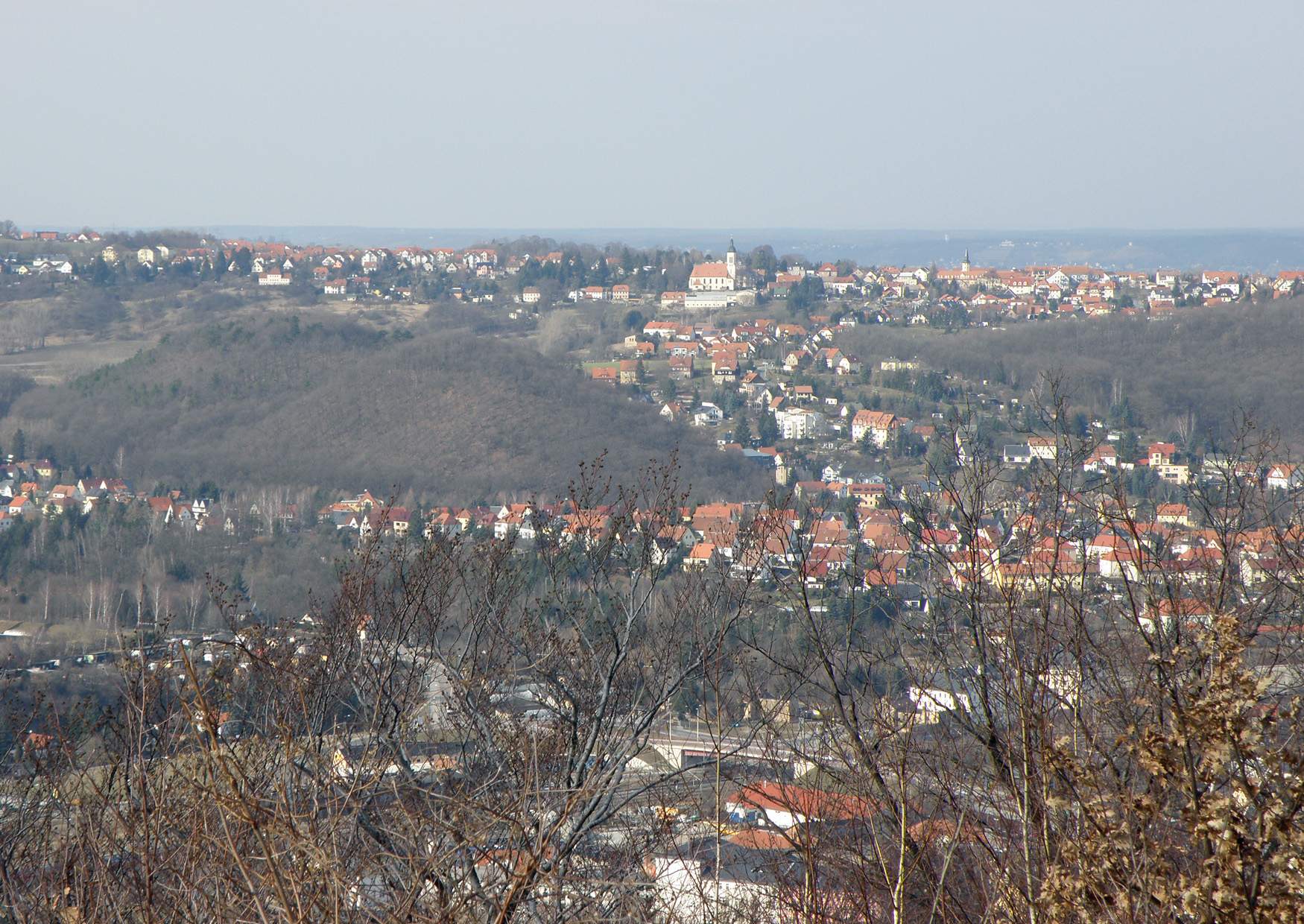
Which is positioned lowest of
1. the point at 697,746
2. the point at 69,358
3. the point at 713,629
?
A: the point at 69,358

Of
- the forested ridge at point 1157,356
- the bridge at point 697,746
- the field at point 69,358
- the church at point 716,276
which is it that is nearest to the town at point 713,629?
Result: the bridge at point 697,746

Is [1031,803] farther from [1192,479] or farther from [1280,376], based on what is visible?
[1280,376]

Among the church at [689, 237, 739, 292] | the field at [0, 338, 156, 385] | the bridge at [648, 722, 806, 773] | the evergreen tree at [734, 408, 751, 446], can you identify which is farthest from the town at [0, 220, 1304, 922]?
the church at [689, 237, 739, 292]

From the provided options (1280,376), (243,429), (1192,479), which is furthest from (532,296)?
(1192,479)

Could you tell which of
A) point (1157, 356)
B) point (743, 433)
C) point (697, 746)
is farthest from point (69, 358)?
point (697, 746)

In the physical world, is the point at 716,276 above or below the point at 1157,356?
above

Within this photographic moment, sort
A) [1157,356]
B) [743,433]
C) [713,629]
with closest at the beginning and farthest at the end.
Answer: [713,629], [743,433], [1157,356]

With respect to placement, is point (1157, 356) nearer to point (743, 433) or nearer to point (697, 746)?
point (743, 433)
